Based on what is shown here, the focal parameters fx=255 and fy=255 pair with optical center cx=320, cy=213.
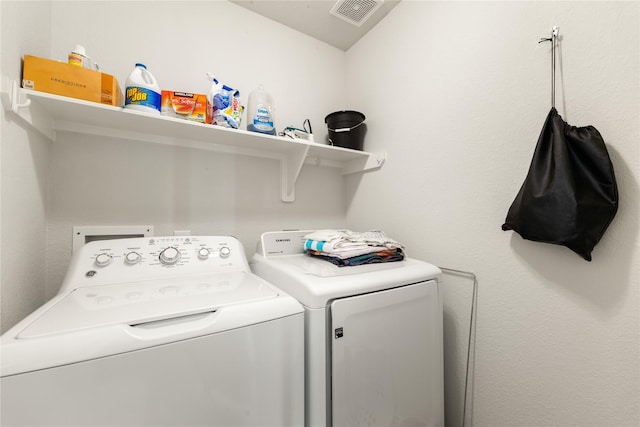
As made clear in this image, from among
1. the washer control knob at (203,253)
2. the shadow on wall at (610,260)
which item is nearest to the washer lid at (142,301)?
the washer control knob at (203,253)

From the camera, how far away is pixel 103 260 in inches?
38.2

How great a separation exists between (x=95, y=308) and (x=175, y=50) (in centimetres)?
134

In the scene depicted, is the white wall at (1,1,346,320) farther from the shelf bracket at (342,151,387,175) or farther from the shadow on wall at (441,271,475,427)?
the shadow on wall at (441,271,475,427)

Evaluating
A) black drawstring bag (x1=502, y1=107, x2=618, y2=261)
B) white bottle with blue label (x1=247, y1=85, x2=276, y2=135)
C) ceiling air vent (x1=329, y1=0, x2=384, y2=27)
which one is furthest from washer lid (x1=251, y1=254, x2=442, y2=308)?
ceiling air vent (x1=329, y1=0, x2=384, y2=27)

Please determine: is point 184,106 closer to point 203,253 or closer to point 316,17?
point 203,253

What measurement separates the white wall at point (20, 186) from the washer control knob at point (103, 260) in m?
0.20

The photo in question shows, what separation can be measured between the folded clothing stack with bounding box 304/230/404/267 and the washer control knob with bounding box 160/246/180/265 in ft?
1.95

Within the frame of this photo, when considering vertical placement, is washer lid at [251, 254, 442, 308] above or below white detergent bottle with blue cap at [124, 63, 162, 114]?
below

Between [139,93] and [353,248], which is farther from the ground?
[139,93]

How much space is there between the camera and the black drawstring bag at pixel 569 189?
2.67 ft

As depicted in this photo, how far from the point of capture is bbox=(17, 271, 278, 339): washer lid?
605mm

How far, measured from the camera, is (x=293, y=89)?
1.77 m

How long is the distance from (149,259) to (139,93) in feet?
2.20

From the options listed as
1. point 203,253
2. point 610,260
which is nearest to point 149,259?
point 203,253
